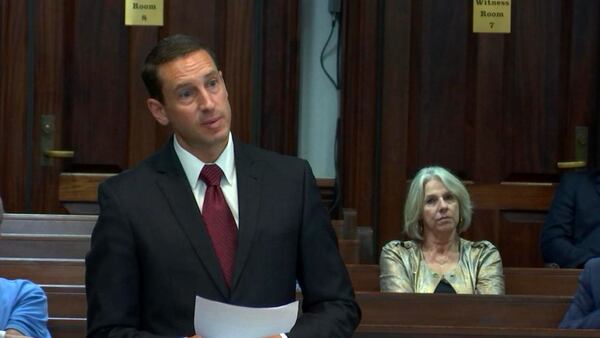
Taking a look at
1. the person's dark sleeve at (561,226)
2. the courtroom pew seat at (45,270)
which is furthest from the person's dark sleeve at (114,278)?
the person's dark sleeve at (561,226)

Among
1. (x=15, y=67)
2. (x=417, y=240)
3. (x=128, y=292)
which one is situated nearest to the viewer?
(x=128, y=292)

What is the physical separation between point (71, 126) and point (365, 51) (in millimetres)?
1378

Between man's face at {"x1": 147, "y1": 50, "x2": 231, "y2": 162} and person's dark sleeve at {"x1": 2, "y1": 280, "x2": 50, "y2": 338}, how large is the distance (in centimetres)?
119

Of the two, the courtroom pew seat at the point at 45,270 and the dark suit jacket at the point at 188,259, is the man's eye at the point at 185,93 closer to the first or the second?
the dark suit jacket at the point at 188,259

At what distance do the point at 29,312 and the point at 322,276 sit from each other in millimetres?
1305

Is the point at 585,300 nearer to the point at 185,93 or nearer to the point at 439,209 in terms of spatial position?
the point at 439,209

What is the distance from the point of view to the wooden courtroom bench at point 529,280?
15.0ft

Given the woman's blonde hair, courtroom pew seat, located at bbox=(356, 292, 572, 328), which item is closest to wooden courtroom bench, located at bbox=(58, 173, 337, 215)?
the woman's blonde hair

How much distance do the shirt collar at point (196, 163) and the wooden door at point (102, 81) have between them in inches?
127

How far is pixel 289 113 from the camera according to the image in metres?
5.72

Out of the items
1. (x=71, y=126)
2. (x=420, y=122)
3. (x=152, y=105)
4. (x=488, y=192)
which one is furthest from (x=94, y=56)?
(x=152, y=105)

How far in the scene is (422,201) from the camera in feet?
15.6

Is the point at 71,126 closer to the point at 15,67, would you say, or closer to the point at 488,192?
the point at 15,67

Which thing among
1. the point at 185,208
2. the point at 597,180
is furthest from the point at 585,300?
the point at 185,208
